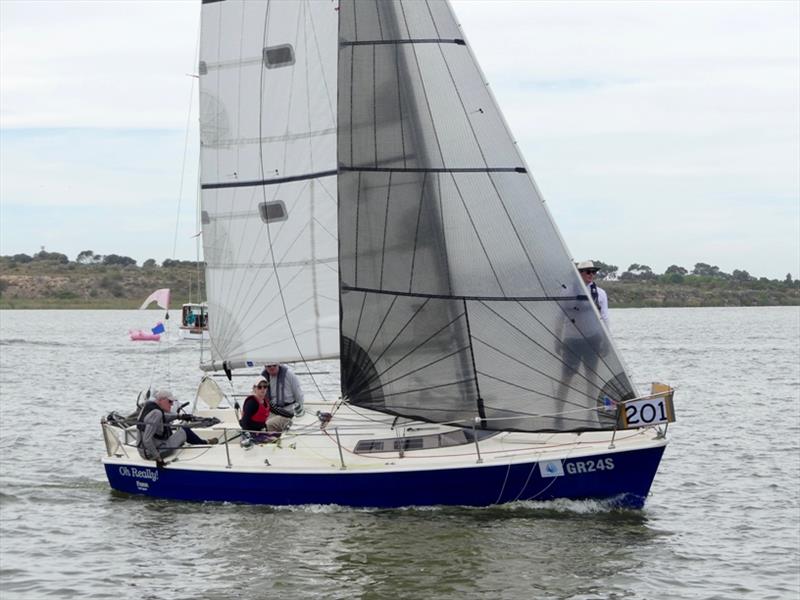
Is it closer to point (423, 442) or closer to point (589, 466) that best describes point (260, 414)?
point (423, 442)

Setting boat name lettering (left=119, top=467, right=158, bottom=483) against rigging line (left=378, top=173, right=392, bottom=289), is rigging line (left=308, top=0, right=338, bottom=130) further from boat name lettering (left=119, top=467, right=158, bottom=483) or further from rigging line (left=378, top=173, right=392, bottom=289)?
boat name lettering (left=119, top=467, right=158, bottom=483)

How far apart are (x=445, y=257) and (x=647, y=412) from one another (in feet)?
12.5

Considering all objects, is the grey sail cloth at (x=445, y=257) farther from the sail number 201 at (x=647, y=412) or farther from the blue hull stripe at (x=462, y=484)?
the blue hull stripe at (x=462, y=484)

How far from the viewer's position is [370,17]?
1931 cm

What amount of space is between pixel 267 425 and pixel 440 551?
4.81m

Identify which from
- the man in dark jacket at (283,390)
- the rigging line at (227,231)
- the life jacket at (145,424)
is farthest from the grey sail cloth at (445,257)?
the rigging line at (227,231)

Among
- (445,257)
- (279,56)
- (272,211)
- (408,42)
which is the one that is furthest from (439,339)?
(279,56)

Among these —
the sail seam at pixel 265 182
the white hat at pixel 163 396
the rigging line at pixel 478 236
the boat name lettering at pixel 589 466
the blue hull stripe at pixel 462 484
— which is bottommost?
the blue hull stripe at pixel 462 484

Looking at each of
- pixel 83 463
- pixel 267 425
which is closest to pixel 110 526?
pixel 267 425

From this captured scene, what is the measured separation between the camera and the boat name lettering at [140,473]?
795 inches

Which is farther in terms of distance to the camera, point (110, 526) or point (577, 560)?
point (110, 526)

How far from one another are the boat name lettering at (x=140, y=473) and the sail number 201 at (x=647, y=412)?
25.7 ft

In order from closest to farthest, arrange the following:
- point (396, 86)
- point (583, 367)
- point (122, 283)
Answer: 1. point (583, 367)
2. point (396, 86)
3. point (122, 283)

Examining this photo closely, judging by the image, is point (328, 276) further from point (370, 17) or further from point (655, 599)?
point (655, 599)
